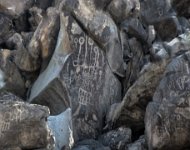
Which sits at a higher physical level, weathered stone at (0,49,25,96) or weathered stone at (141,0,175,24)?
weathered stone at (141,0,175,24)

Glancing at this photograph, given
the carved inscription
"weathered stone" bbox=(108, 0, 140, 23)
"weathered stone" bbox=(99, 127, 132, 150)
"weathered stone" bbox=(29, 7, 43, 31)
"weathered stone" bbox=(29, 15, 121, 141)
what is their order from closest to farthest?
1. "weathered stone" bbox=(99, 127, 132, 150)
2. "weathered stone" bbox=(29, 15, 121, 141)
3. the carved inscription
4. "weathered stone" bbox=(108, 0, 140, 23)
5. "weathered stone" bbox=(29, 7, 43, 31)

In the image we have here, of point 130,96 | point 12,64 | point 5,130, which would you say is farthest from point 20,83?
point 5,130

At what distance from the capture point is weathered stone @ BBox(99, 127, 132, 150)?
22.6ft

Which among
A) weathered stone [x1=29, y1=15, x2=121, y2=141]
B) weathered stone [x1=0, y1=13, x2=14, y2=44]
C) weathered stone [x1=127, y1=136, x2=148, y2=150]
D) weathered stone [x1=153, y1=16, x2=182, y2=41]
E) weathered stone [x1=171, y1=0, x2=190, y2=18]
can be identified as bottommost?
weathered stone [x1=127, y1=136, x2=148, y2=150]

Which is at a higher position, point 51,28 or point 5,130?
point 51,28

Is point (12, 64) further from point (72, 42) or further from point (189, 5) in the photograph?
point (189, 5)

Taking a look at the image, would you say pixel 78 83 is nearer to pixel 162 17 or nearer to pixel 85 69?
pixel 85 69

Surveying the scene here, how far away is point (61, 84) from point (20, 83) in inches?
32.7

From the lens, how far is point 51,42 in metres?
8.41

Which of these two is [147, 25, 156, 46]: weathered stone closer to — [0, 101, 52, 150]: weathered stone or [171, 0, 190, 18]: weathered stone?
[171, 0, 190, 18]: weathered stone

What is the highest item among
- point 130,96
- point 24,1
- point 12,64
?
point 24,1

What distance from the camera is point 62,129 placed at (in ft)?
22.5

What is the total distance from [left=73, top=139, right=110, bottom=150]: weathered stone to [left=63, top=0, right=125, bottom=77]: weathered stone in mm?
1507

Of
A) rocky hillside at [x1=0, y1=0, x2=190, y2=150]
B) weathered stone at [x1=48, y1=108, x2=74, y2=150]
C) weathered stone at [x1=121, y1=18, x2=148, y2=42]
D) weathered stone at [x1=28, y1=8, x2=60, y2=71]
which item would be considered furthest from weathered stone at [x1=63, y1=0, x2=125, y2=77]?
weathered stone at [x1=48, y1=108, x2=74, y2=150]
